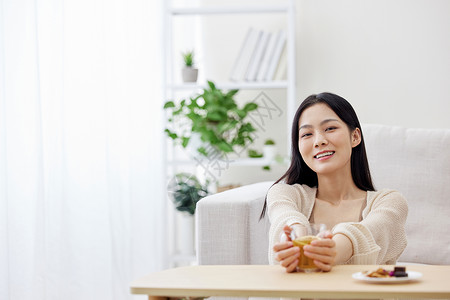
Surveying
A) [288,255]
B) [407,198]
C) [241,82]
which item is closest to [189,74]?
[241,82]

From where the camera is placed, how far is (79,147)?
2441 mm

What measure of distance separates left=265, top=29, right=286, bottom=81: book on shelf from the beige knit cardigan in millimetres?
1498

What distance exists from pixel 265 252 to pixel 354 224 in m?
0.60

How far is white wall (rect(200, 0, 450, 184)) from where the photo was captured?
303 cm

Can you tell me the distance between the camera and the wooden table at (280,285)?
104 cm

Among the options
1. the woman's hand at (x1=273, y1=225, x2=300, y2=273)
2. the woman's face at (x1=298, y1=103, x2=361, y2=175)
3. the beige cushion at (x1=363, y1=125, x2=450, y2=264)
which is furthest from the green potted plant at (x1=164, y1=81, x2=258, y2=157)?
the woman's hand at (x1=273, y1=225, x2=300, y2=273)

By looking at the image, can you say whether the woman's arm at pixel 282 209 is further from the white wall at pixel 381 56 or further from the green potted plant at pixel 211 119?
the white wall at pixel 381 56

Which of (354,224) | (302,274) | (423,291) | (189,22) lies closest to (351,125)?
(354,224)

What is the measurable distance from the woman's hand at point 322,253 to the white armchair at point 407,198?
72cm

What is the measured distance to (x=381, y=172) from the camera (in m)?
2.30

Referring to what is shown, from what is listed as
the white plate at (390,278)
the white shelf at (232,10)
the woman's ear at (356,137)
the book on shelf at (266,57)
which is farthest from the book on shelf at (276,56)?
the white plate at (390,278)

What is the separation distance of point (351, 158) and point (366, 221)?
313 millimetres

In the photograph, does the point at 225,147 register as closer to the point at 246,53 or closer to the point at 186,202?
the point at 186,202

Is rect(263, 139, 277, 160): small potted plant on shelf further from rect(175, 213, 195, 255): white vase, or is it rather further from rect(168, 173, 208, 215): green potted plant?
rect(175, 213, 195, 255): white vase
